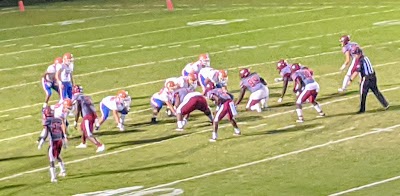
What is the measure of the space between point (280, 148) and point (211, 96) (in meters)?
1.82

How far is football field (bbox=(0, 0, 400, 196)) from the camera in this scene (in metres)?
17.1


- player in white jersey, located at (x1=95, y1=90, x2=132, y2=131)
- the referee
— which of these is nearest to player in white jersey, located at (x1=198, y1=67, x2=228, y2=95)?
player in white jersey, located at (x1=95, y1=90, x2=132, y2=131)

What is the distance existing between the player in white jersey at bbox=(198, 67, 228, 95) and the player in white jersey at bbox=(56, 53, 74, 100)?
9.03 feet

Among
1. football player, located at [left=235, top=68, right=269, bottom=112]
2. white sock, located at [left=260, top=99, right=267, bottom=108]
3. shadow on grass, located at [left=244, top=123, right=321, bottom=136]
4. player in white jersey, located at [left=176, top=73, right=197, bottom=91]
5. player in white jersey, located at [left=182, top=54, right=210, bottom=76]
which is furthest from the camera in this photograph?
player in white jersey, located at [left=182, top=54, right=210, bottom=76]

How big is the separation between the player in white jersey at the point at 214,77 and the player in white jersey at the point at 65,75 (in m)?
2.75

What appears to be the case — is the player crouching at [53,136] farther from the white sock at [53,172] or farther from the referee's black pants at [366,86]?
the referee's black pants at [366,86]

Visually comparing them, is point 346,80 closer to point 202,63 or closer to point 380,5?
point 202,63

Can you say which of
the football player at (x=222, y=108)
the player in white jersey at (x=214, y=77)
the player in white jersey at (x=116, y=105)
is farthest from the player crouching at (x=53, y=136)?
the player in white jersey at (x=214, y=77)

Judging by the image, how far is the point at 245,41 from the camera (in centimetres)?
3312

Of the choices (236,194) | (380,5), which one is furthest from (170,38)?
(236,194)

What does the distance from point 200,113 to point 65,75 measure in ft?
9.81

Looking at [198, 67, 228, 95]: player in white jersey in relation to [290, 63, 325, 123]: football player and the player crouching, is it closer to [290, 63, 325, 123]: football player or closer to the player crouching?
[290, 63, 325, 123]: football player


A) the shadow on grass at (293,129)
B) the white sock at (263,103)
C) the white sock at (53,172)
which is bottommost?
the shadow on grass at (293,129)

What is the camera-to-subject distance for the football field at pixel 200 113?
17078 mm
